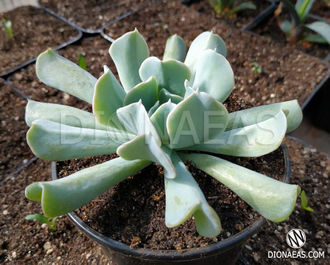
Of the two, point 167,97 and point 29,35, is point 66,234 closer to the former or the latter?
point 167,97

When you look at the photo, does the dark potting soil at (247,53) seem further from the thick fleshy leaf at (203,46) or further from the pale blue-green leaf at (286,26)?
the thick fleshy leaf at (203,46)

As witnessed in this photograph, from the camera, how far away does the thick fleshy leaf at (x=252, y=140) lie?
734 millimetres

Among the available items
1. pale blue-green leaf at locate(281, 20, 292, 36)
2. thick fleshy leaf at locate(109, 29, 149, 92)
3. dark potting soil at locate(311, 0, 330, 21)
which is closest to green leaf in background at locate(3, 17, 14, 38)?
thick fleshy leaf at locate(109, 29, 149, 92)

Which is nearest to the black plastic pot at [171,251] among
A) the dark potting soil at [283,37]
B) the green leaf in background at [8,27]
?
the green leaf in background at [8,27]

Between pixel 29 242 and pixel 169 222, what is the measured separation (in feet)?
2.51

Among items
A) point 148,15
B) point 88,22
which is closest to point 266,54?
point 148,15

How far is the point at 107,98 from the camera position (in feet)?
2.60

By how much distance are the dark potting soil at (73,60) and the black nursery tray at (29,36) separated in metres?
0.05

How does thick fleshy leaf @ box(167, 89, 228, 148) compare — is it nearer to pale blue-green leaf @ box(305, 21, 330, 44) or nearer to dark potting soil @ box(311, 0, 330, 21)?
pale blue-green leaf @ box(305, 21, 330, 44)

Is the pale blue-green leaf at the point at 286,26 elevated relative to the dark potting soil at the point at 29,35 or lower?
elevated

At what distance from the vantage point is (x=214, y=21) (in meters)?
2.18

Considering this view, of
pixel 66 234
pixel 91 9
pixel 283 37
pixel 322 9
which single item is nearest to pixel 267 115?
pixel 66 234

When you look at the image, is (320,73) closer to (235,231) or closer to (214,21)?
(214,21)

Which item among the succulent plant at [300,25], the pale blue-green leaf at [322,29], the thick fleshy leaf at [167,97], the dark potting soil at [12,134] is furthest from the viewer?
the succulent plant at [300,25]
